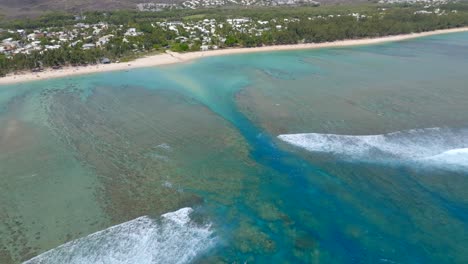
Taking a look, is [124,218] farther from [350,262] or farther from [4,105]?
[4,105]

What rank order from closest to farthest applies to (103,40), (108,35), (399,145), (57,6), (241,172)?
(241,172) < (399,145) < (103,40) < (108,35) < (57,6)

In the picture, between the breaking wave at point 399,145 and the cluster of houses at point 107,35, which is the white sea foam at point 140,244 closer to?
the breaking wave at point 399,145

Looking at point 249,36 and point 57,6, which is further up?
point 57,6

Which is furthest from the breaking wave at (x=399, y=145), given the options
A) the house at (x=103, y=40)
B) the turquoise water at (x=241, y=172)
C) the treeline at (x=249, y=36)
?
the house at (x=103, y=40)

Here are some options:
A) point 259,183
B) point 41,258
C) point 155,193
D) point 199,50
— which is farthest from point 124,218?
point 199,50

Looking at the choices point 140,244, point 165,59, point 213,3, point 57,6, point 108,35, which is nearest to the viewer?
point 140,244

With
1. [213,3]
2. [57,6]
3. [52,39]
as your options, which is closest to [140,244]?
[52,39]

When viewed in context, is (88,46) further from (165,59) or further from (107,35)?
(165,59)
